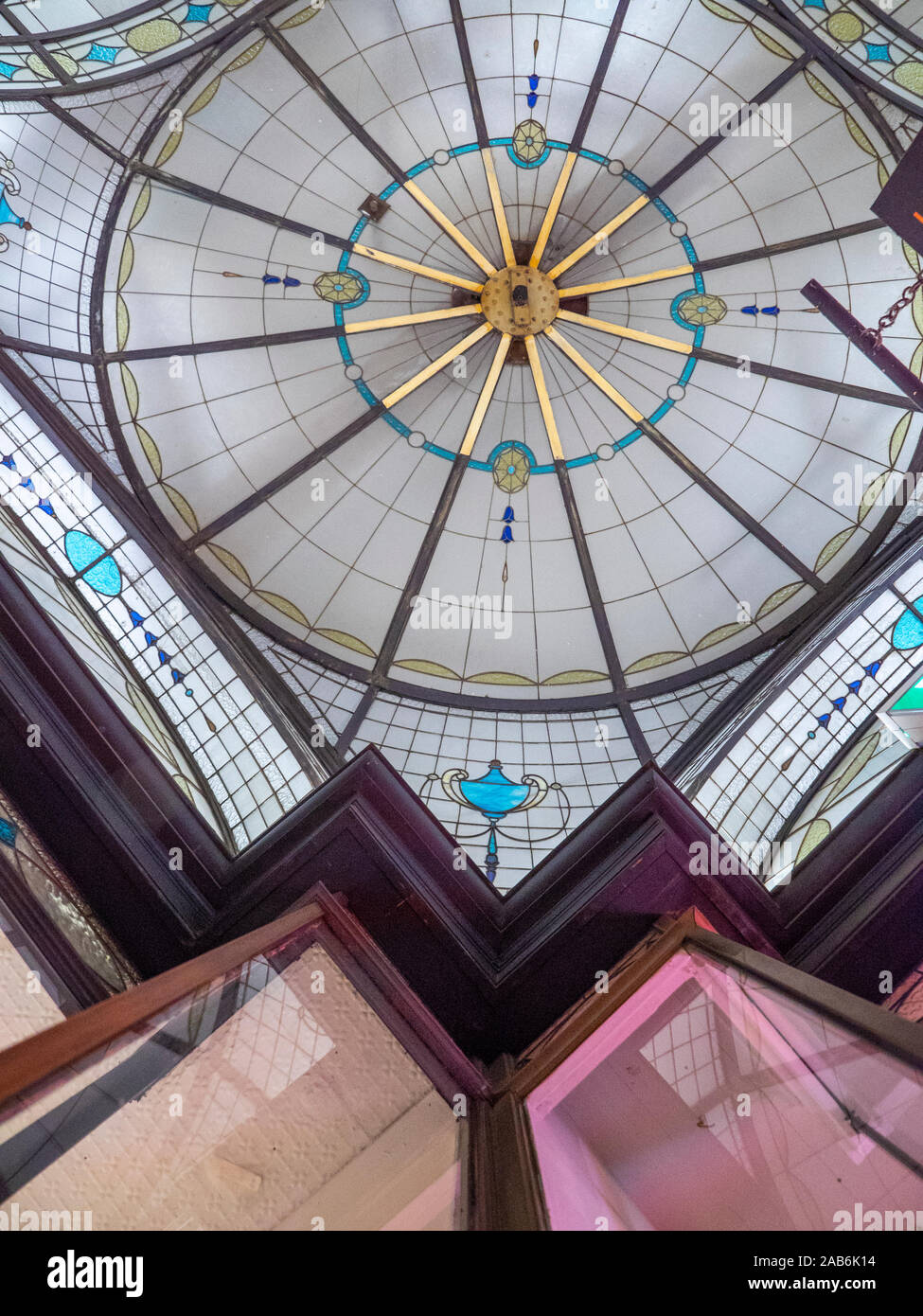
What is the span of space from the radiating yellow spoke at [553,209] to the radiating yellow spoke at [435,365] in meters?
1.19

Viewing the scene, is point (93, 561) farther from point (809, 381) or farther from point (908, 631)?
point (809, 381)

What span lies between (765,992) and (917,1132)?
1.97 m

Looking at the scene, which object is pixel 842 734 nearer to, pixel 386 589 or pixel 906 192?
pixel 906 192

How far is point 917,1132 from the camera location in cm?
285

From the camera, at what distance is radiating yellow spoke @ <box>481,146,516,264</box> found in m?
13.2

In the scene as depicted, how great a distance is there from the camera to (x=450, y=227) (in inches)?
541

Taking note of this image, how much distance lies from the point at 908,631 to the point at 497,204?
7.87 meters

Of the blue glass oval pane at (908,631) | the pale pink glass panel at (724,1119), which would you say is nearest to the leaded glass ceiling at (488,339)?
the blue glass oval pane at (908,631)

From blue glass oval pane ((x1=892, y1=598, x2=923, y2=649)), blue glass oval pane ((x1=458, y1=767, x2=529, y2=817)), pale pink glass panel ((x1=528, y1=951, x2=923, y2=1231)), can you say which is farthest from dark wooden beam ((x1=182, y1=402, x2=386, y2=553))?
pale pink glass panel ((x1=528, y1=951, x2=923, y2=1231))

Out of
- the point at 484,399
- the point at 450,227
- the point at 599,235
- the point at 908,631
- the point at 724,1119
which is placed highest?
the point at 450,227

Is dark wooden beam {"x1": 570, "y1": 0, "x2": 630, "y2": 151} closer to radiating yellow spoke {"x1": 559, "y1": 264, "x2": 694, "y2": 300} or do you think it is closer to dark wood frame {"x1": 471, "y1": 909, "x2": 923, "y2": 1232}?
radiating yellow spoke {"x1": 559, "y1": 264, "x2": 694, "y2": 300}

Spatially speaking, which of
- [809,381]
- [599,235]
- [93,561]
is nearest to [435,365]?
[599,235]

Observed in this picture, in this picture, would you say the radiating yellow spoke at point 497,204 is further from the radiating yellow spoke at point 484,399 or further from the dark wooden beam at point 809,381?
the dark wooden beam at point 809,381

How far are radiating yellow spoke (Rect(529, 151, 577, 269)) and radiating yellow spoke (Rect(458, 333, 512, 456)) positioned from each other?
3.92 ft
